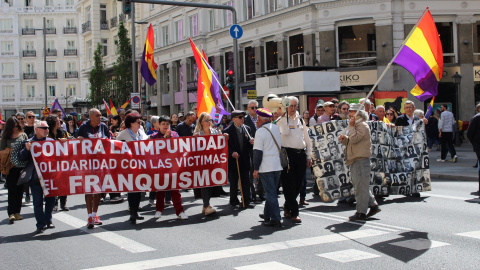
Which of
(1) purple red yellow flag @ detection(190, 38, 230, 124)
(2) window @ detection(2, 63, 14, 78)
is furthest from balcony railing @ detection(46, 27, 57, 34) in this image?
(1) purple red yellow flag @ detection(190, 38, 230, 124)

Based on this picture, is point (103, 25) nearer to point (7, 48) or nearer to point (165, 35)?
point (165, 35)

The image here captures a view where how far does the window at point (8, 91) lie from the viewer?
8144 centimetres

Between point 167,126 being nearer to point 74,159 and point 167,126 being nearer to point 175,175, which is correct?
point 175,175

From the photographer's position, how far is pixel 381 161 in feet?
37.2

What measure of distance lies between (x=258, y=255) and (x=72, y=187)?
3891 millimetres

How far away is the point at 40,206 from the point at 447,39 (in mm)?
25540

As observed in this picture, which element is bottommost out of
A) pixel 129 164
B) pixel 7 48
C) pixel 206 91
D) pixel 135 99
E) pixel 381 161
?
pixel 381 161

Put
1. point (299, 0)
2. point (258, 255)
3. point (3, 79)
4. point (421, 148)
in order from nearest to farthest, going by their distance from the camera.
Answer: point (258, 255), point (421, 148), point (299, 0), point (3, 79)

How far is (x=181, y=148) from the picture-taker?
10.5 meters

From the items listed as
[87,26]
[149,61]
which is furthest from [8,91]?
[149,61]

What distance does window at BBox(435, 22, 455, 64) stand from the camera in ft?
98.8

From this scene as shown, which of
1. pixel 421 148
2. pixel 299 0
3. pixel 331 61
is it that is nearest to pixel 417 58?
pixel 421 148

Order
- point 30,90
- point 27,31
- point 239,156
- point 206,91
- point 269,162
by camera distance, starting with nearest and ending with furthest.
A: point 269,162 → point 239,156 → point 206,91 → point 27,31 → point 30,90

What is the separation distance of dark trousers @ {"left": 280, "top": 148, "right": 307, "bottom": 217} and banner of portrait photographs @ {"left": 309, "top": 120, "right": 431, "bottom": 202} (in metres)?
1.27
